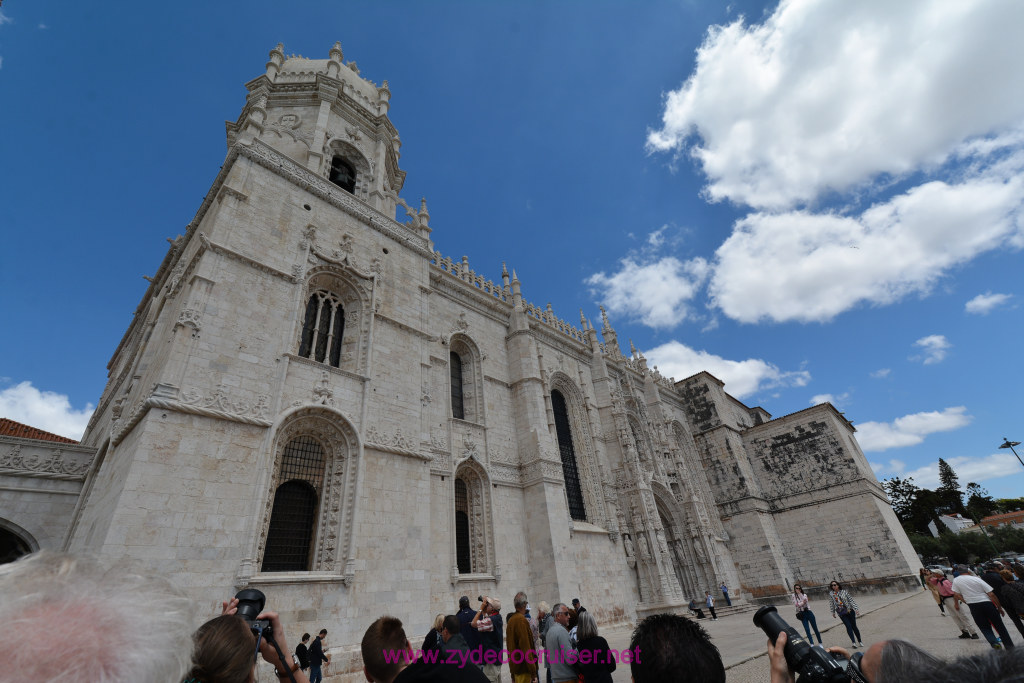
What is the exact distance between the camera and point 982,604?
21.8 ft

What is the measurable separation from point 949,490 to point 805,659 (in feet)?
242

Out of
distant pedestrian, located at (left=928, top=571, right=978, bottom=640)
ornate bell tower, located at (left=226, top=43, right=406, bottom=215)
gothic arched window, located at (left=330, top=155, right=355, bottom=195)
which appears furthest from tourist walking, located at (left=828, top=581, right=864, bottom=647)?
gothic arched window, located at (left=330, top=155, right=355, bottom=195)

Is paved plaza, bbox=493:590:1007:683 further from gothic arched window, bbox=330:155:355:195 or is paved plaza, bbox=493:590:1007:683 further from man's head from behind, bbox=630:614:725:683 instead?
gothic arched window, bbox=330:155:355:195

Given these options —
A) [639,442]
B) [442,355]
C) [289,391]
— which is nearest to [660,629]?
[289,391]

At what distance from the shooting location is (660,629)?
2.20m

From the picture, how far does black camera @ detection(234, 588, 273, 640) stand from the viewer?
7.58 ft

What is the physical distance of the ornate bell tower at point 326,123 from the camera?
14.7 meters

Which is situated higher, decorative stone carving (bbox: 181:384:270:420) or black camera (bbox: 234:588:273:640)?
decorative stone carving (bbox: 181:384:270:420)

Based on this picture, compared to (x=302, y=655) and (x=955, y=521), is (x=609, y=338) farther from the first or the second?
(x=955, y=521)

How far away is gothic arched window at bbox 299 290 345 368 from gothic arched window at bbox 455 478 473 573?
5.49 metres

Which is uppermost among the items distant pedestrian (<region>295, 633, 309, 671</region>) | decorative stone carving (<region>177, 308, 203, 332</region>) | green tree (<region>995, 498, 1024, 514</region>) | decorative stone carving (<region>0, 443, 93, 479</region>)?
green tree (<region>995, 498, 1024, 514</region>)

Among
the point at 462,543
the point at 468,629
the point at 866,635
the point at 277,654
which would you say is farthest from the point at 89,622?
the point at 866,635

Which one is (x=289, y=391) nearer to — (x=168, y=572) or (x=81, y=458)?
(x=168, y=572)

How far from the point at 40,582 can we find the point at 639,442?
2314cm
